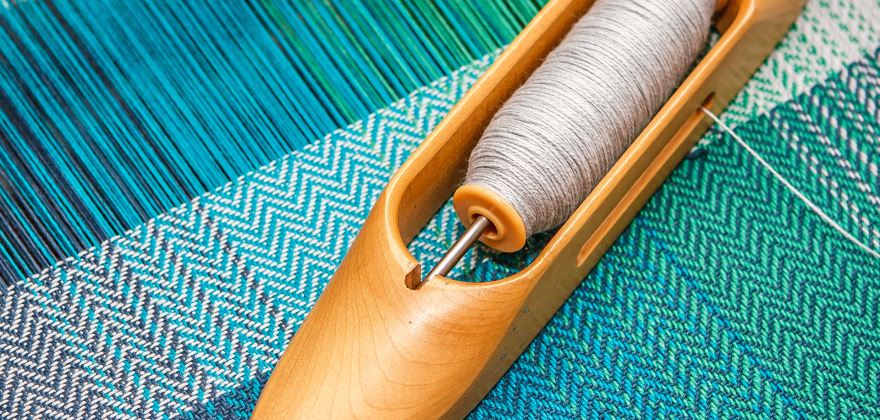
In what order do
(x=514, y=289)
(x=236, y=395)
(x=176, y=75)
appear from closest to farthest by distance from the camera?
(x=514, y=289) < (x=236, y=395) < (x=176, y=75)

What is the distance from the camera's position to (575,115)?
68 cm

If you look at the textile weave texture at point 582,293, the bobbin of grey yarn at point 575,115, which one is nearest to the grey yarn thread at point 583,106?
the bobbin of grey yarn at point 575,115

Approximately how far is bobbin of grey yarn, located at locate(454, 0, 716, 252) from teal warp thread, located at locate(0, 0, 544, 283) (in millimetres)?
190

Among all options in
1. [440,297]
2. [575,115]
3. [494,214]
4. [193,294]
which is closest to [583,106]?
[575,115]

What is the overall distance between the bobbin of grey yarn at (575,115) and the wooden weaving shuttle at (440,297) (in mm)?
38

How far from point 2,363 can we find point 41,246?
0.45 feet

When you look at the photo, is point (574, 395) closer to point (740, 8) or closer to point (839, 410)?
point (839, 410)

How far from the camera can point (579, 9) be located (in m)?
0.78

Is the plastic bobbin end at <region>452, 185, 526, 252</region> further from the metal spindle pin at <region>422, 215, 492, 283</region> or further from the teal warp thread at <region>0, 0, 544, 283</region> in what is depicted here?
the teal warp thread at <region>0, 0, 544, 283</region>

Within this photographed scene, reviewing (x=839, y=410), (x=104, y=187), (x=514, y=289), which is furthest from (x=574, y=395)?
(x=104, y=187)

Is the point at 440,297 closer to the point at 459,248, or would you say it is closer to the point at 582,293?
the point at 459,248

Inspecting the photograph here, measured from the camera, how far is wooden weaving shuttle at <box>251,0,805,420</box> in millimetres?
600

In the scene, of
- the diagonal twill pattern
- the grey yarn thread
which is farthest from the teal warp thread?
the grey yarn thread

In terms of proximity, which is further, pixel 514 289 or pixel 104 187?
pixel 104 187
